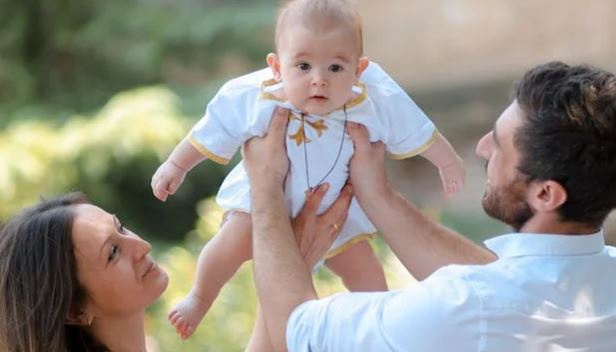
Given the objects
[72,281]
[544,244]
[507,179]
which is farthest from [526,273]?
[72,281]

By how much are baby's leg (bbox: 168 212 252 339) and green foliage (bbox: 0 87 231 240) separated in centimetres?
391

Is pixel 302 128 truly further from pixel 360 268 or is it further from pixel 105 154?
pixel 105 154

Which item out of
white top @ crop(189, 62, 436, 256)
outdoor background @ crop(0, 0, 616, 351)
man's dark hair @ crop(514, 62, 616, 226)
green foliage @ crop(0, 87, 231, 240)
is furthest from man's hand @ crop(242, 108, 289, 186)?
outdoor background @ crop(0, 0, 616, 351)

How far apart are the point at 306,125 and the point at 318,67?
0.15 meters

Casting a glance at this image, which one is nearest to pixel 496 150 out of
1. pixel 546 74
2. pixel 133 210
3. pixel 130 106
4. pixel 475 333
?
pixel 546 74

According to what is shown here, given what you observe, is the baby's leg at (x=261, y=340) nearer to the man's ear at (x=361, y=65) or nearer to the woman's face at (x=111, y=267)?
the woman's face at (x=111, y=267)

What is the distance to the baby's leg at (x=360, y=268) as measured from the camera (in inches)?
122

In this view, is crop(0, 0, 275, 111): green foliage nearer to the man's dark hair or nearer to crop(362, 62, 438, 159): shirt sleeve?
crop(362, 62, 438, 159): shirt sleeve

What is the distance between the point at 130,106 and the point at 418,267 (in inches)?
174

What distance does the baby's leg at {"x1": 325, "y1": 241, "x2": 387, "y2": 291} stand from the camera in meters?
3.09

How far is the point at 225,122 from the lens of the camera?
9.25 feet

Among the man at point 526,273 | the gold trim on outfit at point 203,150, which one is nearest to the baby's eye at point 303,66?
the gold trim on outfit at point 203,150

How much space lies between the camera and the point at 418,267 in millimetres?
2984

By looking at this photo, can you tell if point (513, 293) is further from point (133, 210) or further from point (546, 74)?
point (133, 210)
